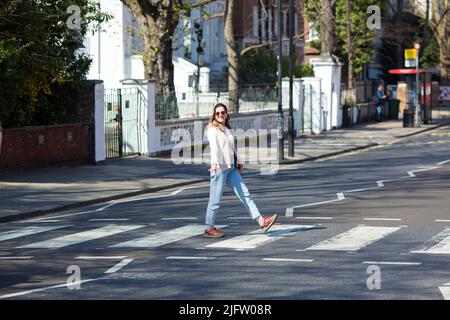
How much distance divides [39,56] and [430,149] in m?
14.7

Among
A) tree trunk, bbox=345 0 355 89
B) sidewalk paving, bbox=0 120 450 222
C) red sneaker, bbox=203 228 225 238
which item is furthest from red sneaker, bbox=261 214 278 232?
tree trunk, bbox=345 0 355 89

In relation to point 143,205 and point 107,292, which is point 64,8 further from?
point 107,292

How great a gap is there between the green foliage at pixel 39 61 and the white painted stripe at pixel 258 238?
33.3ft

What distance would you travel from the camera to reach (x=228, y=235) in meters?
15.7

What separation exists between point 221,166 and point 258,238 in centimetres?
116

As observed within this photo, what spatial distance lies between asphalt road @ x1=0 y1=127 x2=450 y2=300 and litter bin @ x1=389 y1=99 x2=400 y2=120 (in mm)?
30803

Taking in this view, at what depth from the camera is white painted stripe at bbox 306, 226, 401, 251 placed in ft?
47.1

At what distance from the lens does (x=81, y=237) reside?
16.0 m

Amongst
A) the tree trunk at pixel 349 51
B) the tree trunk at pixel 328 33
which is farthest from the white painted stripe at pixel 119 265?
the tree trunk at pixel 349 51

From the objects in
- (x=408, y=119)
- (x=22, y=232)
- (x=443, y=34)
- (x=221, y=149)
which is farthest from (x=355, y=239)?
(x=443, y=34)

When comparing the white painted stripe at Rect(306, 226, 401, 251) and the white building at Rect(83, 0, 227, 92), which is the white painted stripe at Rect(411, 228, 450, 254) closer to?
the white painted stripe at Rect(306, 226, 401, 251)

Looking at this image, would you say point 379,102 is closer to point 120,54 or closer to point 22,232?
point 120,54

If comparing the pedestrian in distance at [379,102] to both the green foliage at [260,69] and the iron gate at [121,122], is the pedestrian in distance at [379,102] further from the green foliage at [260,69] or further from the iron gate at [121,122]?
the iron gate at [121,122]

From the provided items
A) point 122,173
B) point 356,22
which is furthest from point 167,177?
point 356,22
